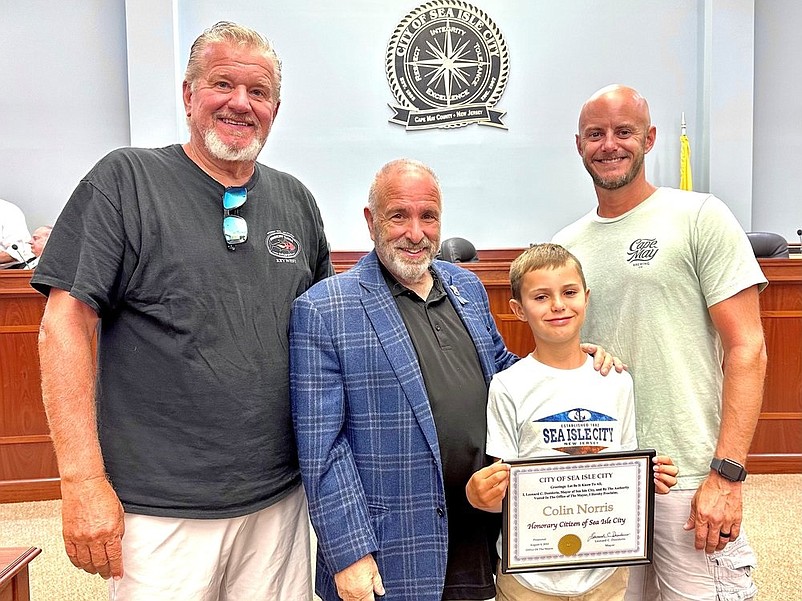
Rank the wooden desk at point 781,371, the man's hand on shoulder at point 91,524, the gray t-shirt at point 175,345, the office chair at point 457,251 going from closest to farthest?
the man's hand on shoulder at point 91,524 < the gray t-shirt at point 175,345 < the wooden desk at point 781,371 < the office chair at point 457,251

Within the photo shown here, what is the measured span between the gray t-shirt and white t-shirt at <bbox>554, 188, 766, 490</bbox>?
89cm

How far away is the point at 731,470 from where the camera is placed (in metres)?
1.63

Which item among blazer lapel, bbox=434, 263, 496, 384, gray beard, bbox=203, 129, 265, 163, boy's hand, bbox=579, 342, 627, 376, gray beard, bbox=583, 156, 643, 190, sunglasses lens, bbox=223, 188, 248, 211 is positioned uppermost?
gray beard, bbox=203, 129, 265, 163

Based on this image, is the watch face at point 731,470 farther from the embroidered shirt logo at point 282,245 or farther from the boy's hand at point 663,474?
the embroidered shirt logo at point 282,245

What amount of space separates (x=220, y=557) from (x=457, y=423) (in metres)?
0.64

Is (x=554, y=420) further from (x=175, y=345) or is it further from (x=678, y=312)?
(x=175, y=345)

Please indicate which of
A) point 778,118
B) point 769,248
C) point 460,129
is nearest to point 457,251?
point 769,248

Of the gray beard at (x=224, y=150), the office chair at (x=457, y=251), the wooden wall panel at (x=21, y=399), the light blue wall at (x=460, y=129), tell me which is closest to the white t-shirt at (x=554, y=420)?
the gray beard at (x=224, y=150)

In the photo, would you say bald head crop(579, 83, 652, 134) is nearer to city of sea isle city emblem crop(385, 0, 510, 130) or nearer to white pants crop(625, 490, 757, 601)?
white pants crop(625, 490, 757, 601)

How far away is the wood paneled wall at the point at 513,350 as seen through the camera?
396 cm

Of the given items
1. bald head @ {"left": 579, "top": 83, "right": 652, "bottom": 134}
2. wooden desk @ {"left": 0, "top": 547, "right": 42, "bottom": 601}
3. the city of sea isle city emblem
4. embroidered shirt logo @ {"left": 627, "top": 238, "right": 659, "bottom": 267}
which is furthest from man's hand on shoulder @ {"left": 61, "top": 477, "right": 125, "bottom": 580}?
the city of sea isle city emblem

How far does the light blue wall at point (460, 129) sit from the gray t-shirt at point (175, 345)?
5.30m

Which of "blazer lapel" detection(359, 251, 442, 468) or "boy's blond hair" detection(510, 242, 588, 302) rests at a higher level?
"boy's blond hair" detection(510, 242, 588, 302)

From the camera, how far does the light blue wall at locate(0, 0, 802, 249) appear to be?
665cm
